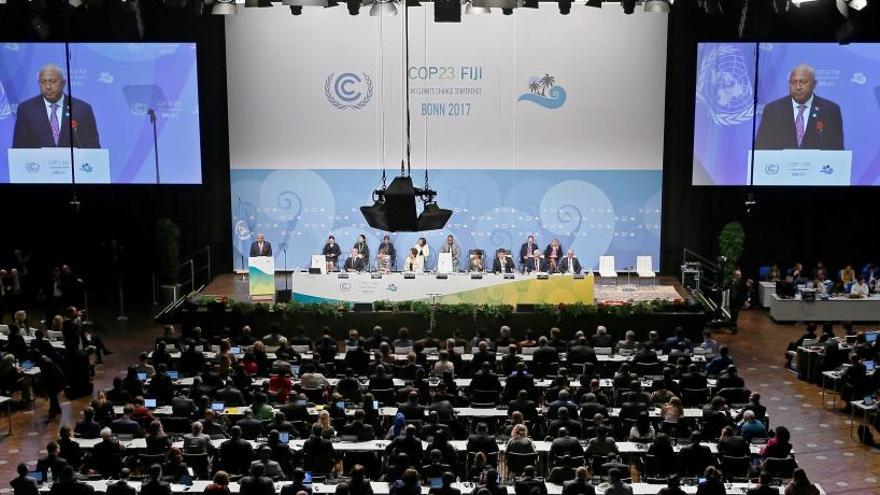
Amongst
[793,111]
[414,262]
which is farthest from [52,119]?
[793,111]

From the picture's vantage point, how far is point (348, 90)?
2352 cm

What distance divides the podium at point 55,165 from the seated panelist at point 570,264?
32.7 feet

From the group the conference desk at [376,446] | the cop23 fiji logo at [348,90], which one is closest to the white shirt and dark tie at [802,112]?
the cop23 fiji logo at [348,90]

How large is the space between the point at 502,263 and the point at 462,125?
3.38 m

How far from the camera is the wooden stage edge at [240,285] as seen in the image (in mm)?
21219

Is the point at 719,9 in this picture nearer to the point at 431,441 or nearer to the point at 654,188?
the point at 654,188

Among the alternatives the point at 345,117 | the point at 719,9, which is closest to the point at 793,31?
the point at 719,9

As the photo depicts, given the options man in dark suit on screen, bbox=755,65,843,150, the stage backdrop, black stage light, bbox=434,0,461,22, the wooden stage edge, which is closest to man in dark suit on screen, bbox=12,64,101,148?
the stage backdrop

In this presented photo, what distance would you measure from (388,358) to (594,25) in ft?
34.5

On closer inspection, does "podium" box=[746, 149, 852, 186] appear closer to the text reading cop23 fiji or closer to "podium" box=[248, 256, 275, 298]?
the text reading cop23 fiji

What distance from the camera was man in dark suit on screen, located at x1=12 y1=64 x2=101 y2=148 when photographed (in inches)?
907

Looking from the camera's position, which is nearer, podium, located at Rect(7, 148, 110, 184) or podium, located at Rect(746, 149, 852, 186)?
podium, located at Rect(746, 149, 852, 186)

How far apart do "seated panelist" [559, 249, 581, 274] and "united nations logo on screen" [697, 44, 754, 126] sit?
175 inches

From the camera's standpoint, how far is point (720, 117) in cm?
2305
